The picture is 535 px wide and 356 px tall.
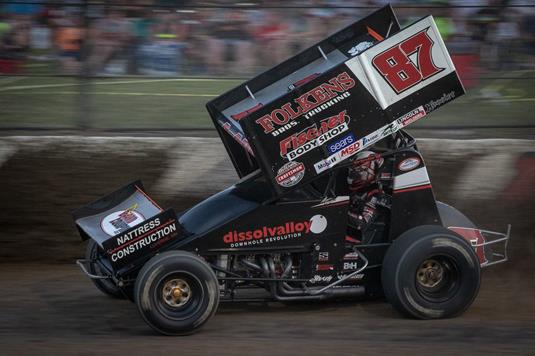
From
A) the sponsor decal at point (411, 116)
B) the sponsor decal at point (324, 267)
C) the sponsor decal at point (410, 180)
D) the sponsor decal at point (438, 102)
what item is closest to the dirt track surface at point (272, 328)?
the sponsor decal at point (324, 267)

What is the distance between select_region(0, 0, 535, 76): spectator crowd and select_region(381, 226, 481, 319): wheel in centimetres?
342

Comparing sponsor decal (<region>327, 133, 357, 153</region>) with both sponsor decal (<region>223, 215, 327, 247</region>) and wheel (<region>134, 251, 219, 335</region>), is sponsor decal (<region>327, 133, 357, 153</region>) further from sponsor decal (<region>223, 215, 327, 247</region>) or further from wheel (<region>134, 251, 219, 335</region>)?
wheel (<region>134, 251, 219, 335</region>)

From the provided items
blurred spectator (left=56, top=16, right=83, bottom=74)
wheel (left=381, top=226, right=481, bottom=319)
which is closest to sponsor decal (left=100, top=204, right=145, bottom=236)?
wheel (left=381, top=226, right=481, bottom=319)

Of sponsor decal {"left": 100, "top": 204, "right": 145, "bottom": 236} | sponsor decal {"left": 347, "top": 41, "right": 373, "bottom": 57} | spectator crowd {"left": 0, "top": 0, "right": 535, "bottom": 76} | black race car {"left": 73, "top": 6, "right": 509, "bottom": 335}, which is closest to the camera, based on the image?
black race car {"left": 73, "top": 6, "right": 509, "bottom": 335}

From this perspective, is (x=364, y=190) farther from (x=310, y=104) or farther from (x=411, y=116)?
(x=310, y=104)

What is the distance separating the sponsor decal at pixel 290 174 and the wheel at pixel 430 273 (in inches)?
37.1

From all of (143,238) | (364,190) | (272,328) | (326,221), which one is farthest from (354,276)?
(143,238)

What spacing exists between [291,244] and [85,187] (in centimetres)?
325

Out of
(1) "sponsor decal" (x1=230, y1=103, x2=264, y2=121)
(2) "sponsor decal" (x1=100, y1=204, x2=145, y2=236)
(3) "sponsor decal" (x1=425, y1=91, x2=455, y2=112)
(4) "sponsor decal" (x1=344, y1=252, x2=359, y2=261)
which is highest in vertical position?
(1) "sponsor decal" (x1=230, y1=103, x2=264, y2=121)

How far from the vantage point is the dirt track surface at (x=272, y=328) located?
6.45 metres

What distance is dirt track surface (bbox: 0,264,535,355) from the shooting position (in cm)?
645

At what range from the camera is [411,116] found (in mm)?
7184

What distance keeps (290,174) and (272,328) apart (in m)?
1.19

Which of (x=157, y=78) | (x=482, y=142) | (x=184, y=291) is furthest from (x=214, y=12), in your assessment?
(x=184, y=291)
